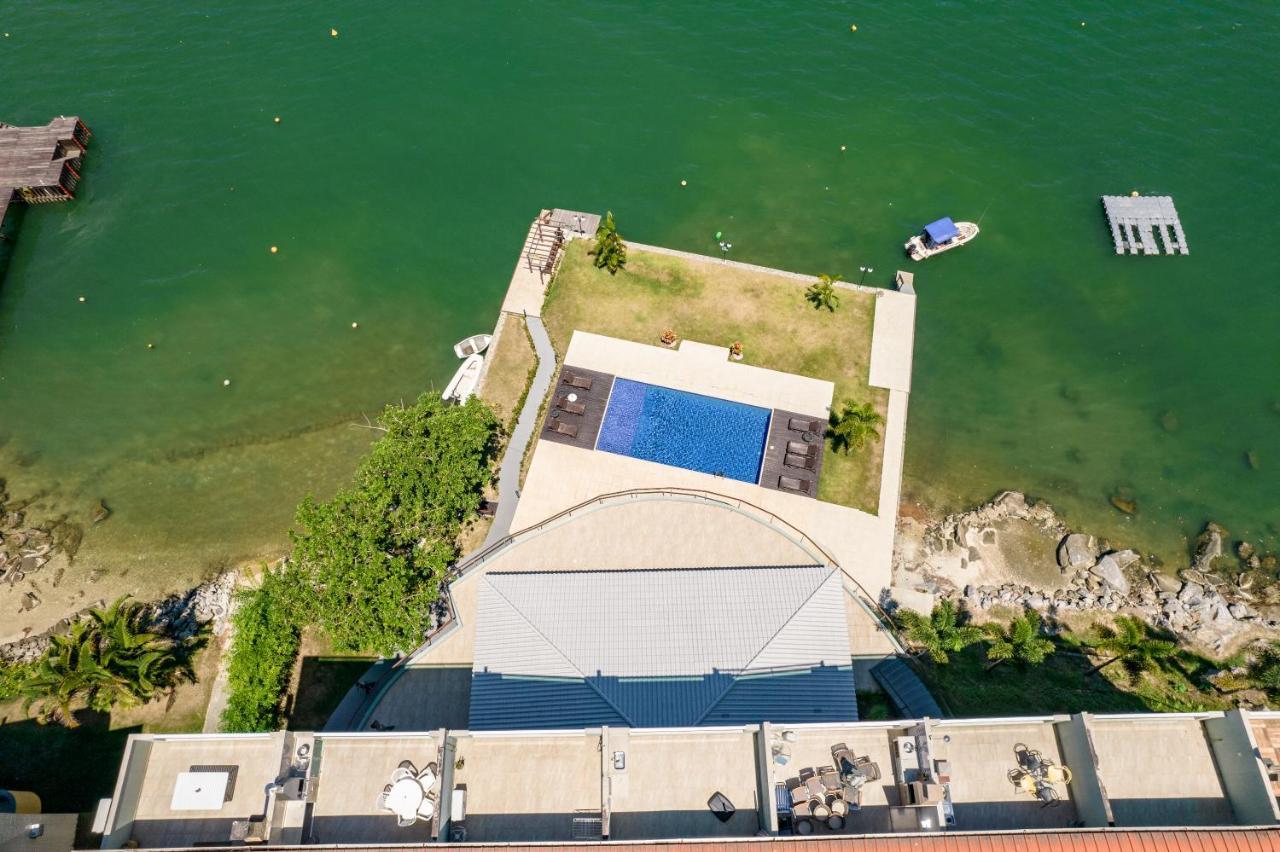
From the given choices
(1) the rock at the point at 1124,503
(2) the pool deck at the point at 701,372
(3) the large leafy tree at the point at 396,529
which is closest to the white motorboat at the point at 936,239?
(2) the pool deck at the point at 701,372

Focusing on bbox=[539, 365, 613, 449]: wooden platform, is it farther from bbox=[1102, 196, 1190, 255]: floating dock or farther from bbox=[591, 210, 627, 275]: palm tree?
bbox=[1102, 196, 1190, 255]: floating dock

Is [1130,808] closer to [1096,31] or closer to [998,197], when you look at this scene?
[998,197]

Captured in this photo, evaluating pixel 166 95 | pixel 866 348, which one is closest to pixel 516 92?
pixel 166 95

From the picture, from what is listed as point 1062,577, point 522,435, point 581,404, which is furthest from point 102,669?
point 1062,577

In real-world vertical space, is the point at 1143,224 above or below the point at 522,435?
above

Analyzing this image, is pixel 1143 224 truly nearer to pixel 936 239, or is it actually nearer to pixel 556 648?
pixel 936 239

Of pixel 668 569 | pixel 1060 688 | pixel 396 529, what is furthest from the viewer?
pixel 668 569

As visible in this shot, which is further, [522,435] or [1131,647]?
[522,435]
